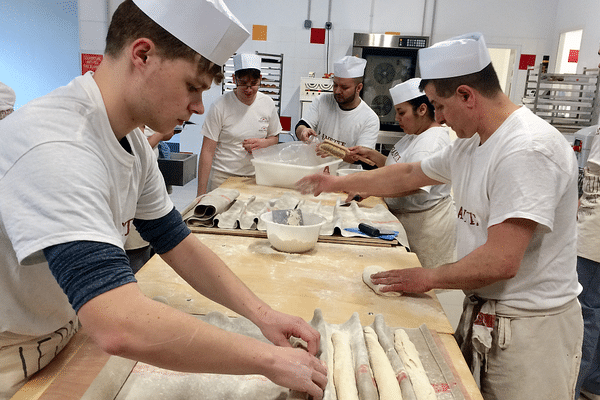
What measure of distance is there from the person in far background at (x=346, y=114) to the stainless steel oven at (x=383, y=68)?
2070 millimetres

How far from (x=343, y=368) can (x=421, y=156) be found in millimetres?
1453

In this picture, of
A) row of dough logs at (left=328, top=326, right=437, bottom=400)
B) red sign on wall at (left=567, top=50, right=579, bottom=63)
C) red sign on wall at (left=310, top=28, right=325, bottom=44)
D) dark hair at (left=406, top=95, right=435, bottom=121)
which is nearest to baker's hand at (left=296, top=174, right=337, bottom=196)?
dark hair at (left=406, top=95, right=435, bottom=121)

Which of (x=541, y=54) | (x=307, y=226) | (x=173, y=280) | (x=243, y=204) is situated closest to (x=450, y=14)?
(x=541, y=54)

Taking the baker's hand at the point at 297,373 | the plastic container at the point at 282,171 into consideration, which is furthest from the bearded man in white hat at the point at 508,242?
the plastic container at the point at 282,171

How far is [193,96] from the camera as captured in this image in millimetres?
831

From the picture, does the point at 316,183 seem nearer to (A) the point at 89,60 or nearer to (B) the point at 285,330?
(B) the point at 285,330

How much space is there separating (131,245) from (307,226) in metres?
1.46

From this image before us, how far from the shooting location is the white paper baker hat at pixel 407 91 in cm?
233

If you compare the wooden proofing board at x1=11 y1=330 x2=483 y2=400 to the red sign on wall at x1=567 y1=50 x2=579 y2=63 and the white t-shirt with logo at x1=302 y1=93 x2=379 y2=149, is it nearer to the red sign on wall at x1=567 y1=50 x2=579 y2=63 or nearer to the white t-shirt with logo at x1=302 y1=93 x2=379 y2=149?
the white t-shirt with logo at x1=302 y1=93 x2=379 y2=149

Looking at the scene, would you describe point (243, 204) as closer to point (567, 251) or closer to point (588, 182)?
point (567, 251)

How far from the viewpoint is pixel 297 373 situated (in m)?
0.80

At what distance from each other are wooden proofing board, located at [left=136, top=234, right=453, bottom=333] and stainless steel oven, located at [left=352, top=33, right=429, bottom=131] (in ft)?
12.6

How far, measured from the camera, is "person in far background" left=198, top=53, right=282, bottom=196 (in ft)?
10.0

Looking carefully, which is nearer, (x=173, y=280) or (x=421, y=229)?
(x=173, y=280)
